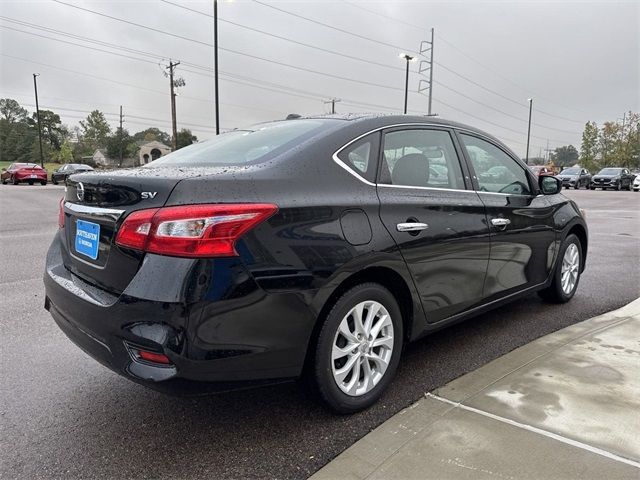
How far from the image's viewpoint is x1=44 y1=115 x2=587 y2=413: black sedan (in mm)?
2090

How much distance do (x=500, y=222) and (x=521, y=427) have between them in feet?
5.13

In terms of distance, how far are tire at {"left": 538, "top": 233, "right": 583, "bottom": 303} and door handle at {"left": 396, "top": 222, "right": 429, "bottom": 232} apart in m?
2.17

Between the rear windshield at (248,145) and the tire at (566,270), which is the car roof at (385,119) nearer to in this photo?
the rear windshield at (248,145)

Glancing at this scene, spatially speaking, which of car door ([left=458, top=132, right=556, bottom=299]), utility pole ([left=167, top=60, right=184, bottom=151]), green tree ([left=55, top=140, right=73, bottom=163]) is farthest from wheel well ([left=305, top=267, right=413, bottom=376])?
green tree ([left=55, top=140, right=73, bottom=163])

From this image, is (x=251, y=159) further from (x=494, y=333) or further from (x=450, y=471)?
(x=494, y=333)

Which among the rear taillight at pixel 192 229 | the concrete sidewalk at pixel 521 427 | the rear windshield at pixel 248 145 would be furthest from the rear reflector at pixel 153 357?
the rear windshield at pixel 248 145

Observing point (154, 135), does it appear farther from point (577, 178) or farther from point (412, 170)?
point (412, 170)

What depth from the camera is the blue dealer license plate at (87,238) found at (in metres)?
2.40

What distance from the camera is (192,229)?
2074mm

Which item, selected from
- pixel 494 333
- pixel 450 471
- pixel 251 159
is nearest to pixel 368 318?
pixel 450 471

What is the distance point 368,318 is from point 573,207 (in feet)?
10.1

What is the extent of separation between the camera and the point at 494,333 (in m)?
3.96

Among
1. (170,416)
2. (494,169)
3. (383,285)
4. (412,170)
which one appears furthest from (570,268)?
(170,416)

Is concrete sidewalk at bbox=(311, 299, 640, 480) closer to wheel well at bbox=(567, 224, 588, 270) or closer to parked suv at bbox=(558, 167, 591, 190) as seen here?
wheel well at bbox=(567, 224, 588, 270)
